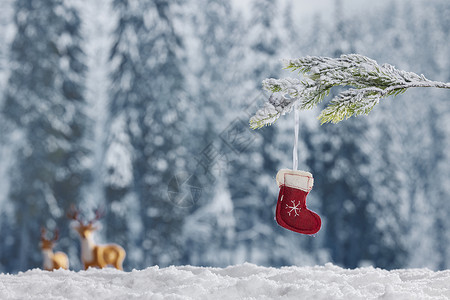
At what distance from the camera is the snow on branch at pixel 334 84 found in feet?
10.8

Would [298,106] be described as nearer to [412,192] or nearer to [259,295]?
[259,295]

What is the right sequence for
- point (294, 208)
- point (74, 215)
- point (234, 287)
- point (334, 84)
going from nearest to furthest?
point (234, 287)
point (334, 84)
point (294, 208)
point (74, 215)

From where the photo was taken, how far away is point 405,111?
50.7 ft

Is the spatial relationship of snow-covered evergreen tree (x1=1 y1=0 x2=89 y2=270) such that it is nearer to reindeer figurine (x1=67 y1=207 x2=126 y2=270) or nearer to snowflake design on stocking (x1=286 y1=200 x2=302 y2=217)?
reindeer figurine (x1=67 y1=207 x2=126 y2=270)

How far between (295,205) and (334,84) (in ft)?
2.76

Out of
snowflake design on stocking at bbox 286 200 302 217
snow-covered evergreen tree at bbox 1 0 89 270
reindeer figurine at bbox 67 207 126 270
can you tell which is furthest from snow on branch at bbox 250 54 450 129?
snow-covered evergreen tree at bbox 1 0 89 270

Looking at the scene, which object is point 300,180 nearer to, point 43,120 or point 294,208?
point 294,208

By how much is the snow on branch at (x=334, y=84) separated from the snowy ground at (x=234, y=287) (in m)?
0.91

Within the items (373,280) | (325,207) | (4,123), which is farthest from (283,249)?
(373,280)

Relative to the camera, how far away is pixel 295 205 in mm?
3740

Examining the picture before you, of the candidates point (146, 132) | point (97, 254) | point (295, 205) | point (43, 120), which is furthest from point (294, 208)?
point (43, 120)

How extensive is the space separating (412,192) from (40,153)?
29.5ft

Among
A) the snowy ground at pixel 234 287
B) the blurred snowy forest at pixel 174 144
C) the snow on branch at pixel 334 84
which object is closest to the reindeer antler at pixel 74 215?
the blurred snowy forest at pixel 174 144

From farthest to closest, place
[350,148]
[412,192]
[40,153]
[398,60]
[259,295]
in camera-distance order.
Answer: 1. [398,60]
2. [412,192]
3. [350,148]
4. [40,153]
5. [259,295]
